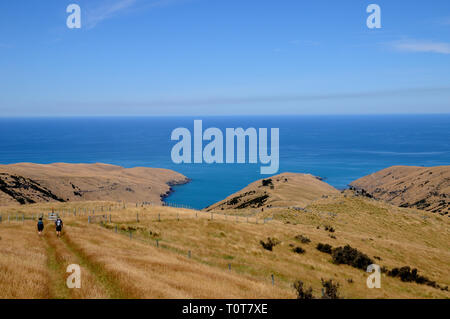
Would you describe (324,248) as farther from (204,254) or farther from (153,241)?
(153,241)

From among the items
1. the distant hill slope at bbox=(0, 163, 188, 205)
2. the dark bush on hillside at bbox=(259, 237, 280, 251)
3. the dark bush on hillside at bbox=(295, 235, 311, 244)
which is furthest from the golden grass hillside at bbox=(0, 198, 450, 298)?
the distant hill slope at bbox=(0, 163, 188, 205)

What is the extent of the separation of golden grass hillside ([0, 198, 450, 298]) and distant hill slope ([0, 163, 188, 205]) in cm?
4860

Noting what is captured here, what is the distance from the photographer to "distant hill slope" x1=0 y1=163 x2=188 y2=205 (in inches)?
3813

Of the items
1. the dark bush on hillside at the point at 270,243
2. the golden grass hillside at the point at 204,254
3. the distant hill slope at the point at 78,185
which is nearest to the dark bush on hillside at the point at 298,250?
the golden grass hillside at the point at 204,254

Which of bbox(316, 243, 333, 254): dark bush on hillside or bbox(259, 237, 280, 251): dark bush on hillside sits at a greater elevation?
bbox(259, 237, 280, 251): dark bush on hillside

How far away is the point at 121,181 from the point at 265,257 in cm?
12350

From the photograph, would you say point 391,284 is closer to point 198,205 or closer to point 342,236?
point 342,236

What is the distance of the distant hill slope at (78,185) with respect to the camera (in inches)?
3813

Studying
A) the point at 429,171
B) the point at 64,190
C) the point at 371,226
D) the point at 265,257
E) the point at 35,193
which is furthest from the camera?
the point at 429,171

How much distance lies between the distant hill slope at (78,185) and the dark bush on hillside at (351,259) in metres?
74.7

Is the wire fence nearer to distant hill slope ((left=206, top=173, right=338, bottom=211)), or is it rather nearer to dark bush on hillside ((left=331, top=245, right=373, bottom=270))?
dark bush on hillside ((left=331, top=245, right=373, bottom=270))

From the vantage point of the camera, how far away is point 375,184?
504 ft

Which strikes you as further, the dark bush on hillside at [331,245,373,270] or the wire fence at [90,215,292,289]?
the dark bush on hillside at [331,245,373,270]
